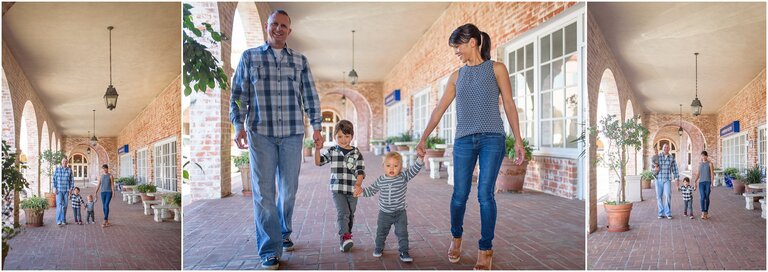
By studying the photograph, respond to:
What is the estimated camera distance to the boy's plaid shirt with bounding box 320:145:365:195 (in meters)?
2.69

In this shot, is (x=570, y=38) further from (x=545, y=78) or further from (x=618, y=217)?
(x=618, y=217)

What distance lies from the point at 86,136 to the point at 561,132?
168 inches

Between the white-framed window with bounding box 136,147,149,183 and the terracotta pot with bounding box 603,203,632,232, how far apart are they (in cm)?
222

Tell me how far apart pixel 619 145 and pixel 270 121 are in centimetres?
169

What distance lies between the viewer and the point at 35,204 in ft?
6.84

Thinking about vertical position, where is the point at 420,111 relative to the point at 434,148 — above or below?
above

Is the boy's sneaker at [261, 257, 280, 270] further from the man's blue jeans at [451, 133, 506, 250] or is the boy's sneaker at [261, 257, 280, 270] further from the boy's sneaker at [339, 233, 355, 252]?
the man's blue jeans at [451, 133, 506, 250]

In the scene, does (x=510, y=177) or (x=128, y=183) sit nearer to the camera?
(x=128, y=183)

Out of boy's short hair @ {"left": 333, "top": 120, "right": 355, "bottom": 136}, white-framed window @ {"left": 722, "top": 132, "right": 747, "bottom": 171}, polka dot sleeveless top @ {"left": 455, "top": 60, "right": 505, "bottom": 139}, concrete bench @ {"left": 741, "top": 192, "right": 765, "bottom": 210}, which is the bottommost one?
concrete bench @ {"left": 741, "top": 192, "right": 765, "bottom": 210}

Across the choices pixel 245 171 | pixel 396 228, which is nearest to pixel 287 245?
pixel 396 228

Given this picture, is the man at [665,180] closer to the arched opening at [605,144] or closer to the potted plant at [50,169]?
the arched opening at [605,144]

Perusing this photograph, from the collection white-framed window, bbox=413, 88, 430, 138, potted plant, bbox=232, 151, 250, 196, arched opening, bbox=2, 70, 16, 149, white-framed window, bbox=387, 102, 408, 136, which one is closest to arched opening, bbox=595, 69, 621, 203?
arched opening, bbox=2, 70, 16, 149

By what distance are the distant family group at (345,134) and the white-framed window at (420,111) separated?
7614 millimetres

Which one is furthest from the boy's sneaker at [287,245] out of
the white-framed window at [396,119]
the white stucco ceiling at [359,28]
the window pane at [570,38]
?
the white-framed window at [396,119]
